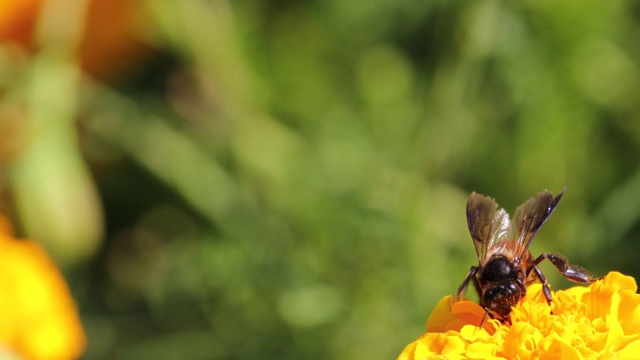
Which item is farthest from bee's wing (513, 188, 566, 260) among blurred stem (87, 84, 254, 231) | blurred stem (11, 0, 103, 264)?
blurred stem (87, 84, 254, 231)

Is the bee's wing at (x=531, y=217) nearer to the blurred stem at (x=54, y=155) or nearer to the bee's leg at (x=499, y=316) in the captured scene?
the bee's leg at (x=499, y=316)

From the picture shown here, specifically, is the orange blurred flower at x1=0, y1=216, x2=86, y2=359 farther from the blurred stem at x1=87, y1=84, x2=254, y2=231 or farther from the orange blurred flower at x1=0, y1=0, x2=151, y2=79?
the orange blurred flower at x1=0, y1=0, x2=151, y2=79

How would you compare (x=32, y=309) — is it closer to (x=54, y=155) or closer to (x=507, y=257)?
(x=54, y=155)

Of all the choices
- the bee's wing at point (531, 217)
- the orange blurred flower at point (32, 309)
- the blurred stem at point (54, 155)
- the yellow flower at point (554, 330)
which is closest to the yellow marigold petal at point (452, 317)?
the yellow flower at point (554, 330)

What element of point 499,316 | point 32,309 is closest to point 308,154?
point 32,309

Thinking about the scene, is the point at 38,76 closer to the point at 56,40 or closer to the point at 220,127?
the point at 56,40
